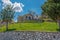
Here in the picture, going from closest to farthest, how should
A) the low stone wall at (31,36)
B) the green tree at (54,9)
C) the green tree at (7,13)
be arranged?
the low stone wall at (31,36), the green tree at (54,9), the green tree at (7,13)

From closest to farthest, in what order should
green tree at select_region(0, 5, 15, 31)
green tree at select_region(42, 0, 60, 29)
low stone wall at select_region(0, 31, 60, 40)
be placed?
low stone wall at select_region(0, 31, 60, 40) → green tree at select_region(42, 0, 60, 29) → green tree at select_region(0, 5, 15, 31)

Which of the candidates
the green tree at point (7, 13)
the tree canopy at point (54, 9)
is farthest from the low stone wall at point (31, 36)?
the green tree at point (7, 13)

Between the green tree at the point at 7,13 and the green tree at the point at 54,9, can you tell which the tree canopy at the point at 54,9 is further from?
the green tree at the point at 7,13

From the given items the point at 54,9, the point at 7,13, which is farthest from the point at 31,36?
the point at 7,13

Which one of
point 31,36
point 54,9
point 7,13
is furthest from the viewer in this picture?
point 7,13

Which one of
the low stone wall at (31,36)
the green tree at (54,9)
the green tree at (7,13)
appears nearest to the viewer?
the low stone wall at (31,36)

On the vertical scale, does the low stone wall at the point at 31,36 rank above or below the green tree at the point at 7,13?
below

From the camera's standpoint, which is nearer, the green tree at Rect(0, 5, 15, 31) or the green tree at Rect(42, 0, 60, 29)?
the green tree at Rect(42, 0, 60, 29)

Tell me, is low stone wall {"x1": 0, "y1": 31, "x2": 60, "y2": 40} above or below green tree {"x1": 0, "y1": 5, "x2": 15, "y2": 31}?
below

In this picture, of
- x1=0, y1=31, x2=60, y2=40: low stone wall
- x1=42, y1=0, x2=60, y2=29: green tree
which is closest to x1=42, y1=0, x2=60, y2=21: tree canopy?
x1=42, y1=0, x2=60, y2=29: green tree

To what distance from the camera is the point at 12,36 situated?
26.6 meters

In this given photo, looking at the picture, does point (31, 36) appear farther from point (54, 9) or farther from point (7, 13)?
point (7, 13)

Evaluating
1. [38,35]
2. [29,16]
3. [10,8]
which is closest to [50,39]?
[38,35]

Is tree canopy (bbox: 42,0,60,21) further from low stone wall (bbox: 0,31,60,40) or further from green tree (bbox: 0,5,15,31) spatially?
green tree (bbox: 0,5,15,31)
